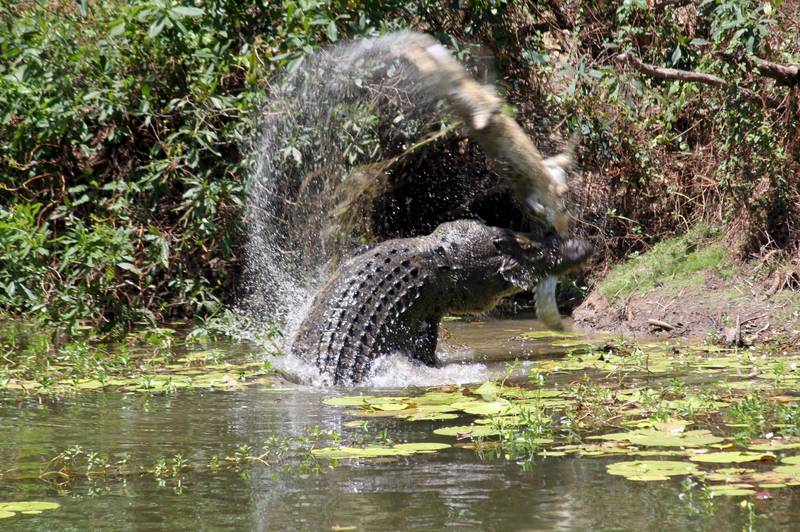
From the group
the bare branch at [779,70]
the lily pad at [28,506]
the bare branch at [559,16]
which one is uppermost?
the bare branch at [559,16]

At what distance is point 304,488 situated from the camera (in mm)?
3906

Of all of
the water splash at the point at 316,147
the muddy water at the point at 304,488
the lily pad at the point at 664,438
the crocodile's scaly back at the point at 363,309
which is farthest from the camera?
the water splash at the point at 316,147

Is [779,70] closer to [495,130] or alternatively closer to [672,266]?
[672,266]

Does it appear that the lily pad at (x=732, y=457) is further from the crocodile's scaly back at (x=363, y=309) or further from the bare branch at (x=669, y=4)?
the bare branch at (x=669, y=4)

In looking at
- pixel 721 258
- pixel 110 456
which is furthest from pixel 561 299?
pixel 110 456

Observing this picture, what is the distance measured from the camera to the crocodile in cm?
667

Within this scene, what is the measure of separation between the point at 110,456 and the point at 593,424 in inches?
78.9

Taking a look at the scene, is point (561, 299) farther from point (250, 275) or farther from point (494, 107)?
point (494, 107)

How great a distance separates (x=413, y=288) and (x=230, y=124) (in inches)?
134

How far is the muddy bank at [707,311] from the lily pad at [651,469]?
353cm

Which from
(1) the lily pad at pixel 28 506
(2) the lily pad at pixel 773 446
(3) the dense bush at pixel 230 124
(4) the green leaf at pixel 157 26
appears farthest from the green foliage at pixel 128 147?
(2) the lily pad at pixel 773 446

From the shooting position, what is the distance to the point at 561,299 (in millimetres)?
10125

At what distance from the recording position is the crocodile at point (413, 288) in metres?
6.67

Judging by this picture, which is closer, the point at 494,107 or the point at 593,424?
the point at 593,424
